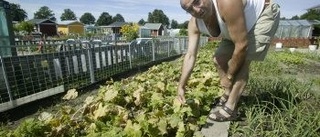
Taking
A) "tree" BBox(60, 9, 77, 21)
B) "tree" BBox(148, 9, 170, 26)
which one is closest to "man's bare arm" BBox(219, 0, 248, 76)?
"tree" BBox(148, 9, 170, 26)

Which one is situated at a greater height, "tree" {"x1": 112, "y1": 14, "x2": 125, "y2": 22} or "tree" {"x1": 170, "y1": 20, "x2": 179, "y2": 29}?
"tree" {"x1": 112, "y1": 14, "x2": 125, "y2": 22}

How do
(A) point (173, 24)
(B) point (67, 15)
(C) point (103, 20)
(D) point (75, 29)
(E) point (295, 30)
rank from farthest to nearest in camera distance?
(B) point (67, 15), (A) point (173, 24), (C) point (103, 20), (D) point (75, 29), (E) point (295, 30)

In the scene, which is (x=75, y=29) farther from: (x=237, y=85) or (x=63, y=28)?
(x=237, y=85)

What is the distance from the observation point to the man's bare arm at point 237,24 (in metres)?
2.23

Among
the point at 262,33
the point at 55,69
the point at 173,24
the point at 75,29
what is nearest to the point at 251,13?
the point at 262,33

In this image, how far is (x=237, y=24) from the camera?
2.30 metres

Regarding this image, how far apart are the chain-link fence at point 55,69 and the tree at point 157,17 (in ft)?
423

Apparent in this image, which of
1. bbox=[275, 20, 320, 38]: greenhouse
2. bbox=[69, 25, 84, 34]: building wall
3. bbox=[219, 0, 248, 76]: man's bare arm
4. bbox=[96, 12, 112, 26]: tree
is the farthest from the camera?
bbox=[96, 12, 112, 26]: tree

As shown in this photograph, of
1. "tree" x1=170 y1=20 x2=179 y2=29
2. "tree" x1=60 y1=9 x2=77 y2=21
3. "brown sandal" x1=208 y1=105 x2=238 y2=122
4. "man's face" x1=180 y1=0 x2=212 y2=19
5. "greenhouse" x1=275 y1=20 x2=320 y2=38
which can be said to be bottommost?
"tree" x1=170 y1=20 x2=179 y2=29

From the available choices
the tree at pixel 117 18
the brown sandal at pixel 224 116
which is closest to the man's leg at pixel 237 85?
the brown sandal at pixel 224 116

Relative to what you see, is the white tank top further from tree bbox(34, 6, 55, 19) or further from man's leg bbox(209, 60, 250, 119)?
tree bbox(34, 6, 55, 19)

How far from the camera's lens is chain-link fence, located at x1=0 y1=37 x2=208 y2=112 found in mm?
5121

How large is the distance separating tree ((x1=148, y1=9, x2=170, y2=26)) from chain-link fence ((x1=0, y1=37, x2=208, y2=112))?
128988mm

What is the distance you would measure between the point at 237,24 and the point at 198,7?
35 cm
